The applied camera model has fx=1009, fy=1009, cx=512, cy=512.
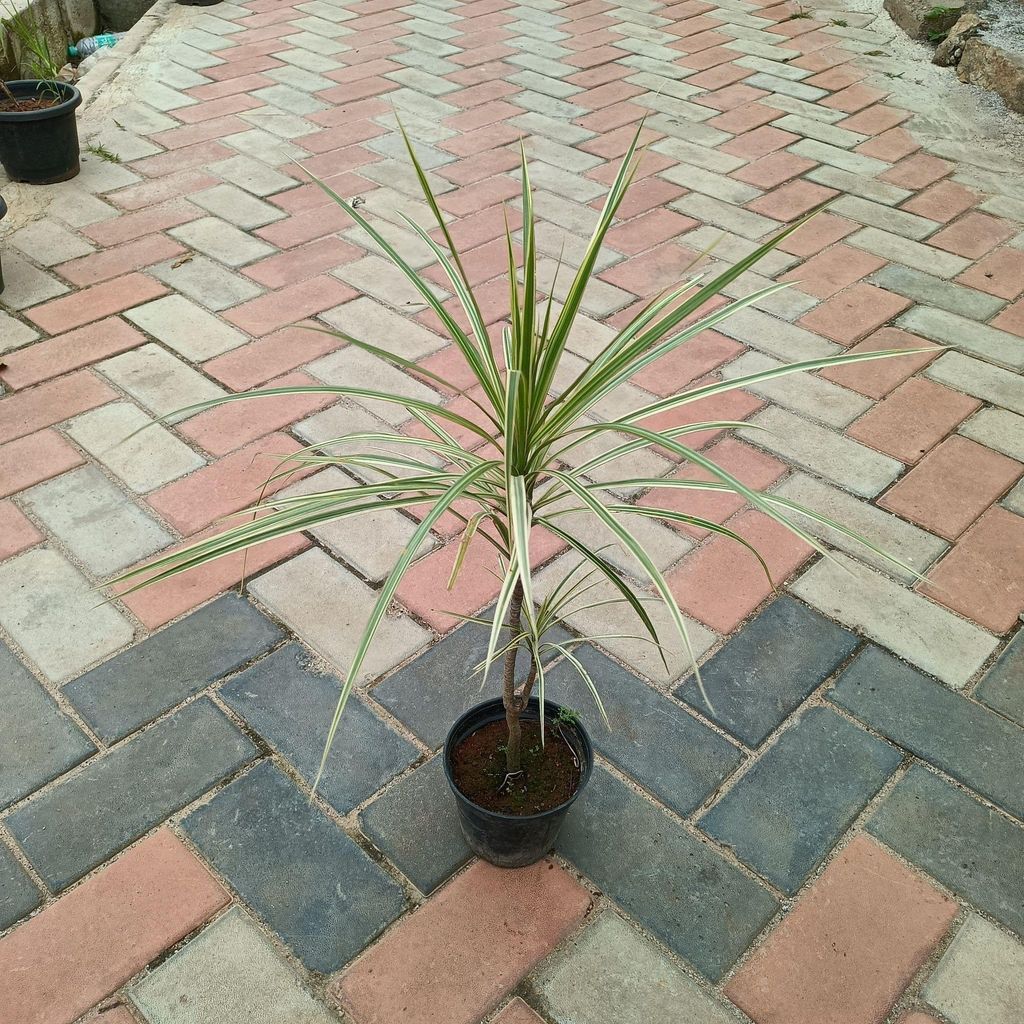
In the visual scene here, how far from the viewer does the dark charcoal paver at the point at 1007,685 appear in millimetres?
1881

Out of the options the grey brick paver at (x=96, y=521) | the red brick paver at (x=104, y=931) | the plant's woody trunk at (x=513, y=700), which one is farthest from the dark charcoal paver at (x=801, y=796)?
the grey brick paver at (x=96, y=521)

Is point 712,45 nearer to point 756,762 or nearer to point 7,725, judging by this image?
point 756,762

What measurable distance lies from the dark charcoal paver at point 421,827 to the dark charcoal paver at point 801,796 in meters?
0.42

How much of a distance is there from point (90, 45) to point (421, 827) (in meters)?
4.46

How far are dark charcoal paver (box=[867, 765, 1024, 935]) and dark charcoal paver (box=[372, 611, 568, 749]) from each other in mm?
683

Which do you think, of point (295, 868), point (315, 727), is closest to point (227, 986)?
point (295, 868)

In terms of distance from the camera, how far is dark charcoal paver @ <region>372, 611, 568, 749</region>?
1.83m

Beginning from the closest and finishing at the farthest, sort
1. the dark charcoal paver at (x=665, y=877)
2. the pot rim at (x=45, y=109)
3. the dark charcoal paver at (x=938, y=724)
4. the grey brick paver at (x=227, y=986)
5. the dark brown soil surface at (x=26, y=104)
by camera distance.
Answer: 1. the grey brick paver at (x=227, y=986)
2. the dark charcoal paver at (x=665, y=877)
3. the dark charcoal paver at (x=938, y=724)
4. the pot rim at (x=45, y=109)
5. the dark brown soil surface at (x=26, y=104)

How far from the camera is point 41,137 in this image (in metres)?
3.27

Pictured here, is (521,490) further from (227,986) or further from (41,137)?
(41,137)

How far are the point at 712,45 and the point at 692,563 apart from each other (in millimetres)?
3497

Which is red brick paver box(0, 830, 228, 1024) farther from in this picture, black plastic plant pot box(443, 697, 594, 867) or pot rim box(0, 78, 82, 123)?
pot rim box(0, 78, 82, 123)

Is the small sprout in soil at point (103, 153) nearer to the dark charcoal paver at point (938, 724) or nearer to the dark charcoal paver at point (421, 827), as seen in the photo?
the dark charcoal paver at point (421, 827)

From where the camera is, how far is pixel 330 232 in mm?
3266
